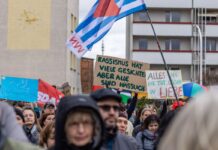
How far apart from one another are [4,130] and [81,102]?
78 cm

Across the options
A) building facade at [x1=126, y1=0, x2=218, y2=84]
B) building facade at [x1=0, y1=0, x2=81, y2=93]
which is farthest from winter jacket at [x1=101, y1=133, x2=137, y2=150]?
building facade at [x1=126, y1=0, x2=218, y2=84]

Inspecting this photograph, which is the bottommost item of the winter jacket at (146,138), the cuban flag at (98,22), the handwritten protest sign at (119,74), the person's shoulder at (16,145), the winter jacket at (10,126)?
the winter jacket at (146,138)

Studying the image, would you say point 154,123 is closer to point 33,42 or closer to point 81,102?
point 81,102

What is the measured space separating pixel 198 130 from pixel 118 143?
10.6ft

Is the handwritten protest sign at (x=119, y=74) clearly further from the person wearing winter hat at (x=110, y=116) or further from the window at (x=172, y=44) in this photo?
the window at (x=172, y=44)

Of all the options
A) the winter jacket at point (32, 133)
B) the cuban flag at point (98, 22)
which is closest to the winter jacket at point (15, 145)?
the winter jacket at point (32, 133)

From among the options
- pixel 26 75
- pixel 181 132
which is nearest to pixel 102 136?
pixel 181 132

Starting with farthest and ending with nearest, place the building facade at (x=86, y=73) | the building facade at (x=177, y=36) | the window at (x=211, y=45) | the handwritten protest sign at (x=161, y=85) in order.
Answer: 1. the window at (x=211, y=45)
2. the building facade at (x=177, y=36)
3. the building facade at (x=86, y=73)
4. the handwritten protest sign at (x=161, y=85)

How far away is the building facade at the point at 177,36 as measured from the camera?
6525 centimetres

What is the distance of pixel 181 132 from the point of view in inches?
90.2

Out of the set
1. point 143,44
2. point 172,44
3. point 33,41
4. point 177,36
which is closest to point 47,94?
point 33,41

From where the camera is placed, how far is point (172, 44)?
2598 inches

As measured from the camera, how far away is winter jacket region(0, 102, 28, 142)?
3.40m

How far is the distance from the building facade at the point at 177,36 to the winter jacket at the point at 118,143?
5918 centimetres
